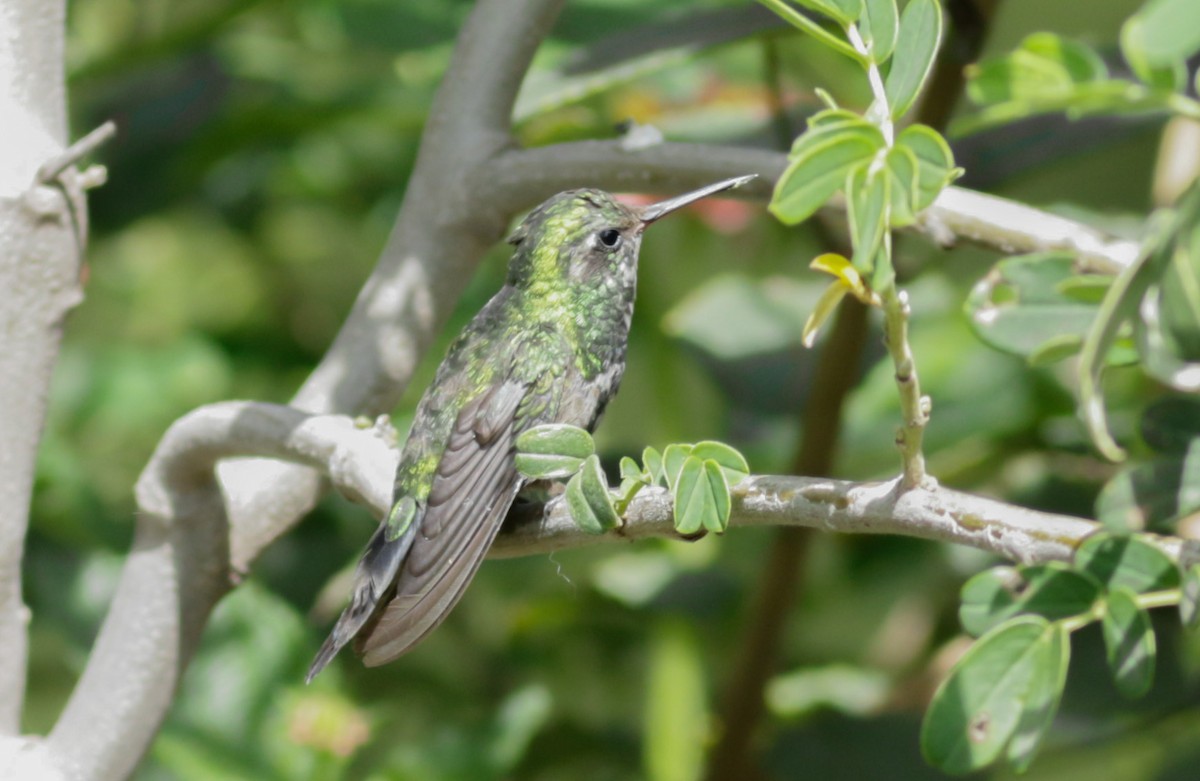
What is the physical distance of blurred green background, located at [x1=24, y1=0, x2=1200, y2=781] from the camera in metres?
1.76

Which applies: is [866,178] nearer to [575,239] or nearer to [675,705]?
[575,239]

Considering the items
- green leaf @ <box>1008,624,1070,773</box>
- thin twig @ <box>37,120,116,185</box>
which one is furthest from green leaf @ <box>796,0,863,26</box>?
thin twig @ <box>37,120,116,185</box>

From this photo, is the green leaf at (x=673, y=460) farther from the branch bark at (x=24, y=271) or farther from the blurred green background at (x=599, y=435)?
the branch bark at (x=24, y=271)

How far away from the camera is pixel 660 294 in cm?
221

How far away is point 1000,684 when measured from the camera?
0.93 metres

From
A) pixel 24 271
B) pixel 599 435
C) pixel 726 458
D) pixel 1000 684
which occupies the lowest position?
pixel 599 435

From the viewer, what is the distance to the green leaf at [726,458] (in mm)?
858

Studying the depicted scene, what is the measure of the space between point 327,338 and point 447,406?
135 cm

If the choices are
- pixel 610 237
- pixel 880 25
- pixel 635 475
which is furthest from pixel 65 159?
pixel 880 25

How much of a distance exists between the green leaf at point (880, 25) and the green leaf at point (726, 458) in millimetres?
262

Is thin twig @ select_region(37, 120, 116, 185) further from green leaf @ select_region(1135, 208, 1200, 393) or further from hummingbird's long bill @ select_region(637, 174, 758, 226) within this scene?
green leaf @ select_region(1135, 208, 1200, 393)

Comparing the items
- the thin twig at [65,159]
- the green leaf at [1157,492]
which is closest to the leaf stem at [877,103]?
the green leaf at [1157,492]

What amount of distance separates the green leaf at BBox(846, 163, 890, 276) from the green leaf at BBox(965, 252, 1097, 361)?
1.33 feet

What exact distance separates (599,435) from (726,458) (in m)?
1.77
